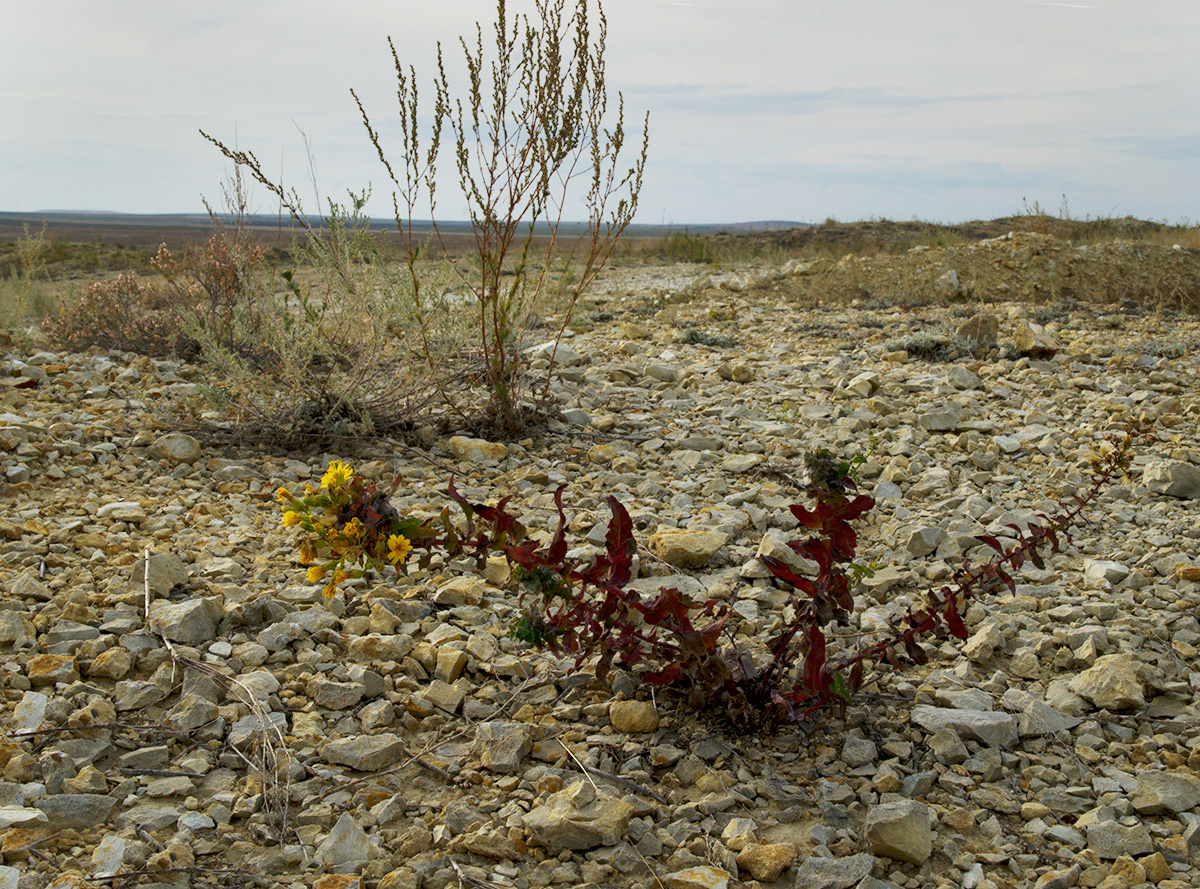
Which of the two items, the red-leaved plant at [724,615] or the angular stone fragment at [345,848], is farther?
the red-leaved plant at [724,615]

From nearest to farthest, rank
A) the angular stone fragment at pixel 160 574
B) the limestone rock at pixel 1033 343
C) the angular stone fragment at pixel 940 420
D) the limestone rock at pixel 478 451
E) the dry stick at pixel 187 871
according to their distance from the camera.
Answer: the dry stick at pixel 187 871
the angular stone fragment at pixel 160 574
the limestone rock at pixel 478 451
the angular stone fragment at pixel 940 420
the limestone rock at pixel 1033 343

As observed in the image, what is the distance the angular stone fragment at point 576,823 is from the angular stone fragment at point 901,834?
0.51 m

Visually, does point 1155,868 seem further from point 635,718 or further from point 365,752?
point 365,752

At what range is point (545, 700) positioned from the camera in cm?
222

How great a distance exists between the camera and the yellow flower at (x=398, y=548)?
182 centimetres

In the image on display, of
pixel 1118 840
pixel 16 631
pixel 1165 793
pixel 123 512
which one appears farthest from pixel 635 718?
pixel 123 512

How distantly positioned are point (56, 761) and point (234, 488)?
178 cm

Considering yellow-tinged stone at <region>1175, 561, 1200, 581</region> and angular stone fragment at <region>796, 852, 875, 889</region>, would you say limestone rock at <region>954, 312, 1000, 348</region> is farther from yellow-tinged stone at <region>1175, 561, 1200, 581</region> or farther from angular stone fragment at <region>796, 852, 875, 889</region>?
angular stone fragment at <region>796, 852, 875, 889</region>

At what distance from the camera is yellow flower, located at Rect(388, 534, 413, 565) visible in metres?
1.82

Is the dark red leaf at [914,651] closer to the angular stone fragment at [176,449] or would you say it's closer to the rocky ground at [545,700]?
the rocky ground at [545,700]

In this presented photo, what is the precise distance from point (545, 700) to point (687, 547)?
953 mm

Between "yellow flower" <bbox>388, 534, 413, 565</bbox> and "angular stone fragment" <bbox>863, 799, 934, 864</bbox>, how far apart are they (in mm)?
1137

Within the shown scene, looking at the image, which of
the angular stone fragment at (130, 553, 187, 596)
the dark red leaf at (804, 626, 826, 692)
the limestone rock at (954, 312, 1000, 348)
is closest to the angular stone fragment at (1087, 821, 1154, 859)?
the dark red leaf at (804, 626, 826, 692)

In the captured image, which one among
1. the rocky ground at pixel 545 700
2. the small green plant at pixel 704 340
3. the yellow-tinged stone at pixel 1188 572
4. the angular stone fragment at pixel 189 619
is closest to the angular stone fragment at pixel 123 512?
the rocky ground at pixel 545 700
